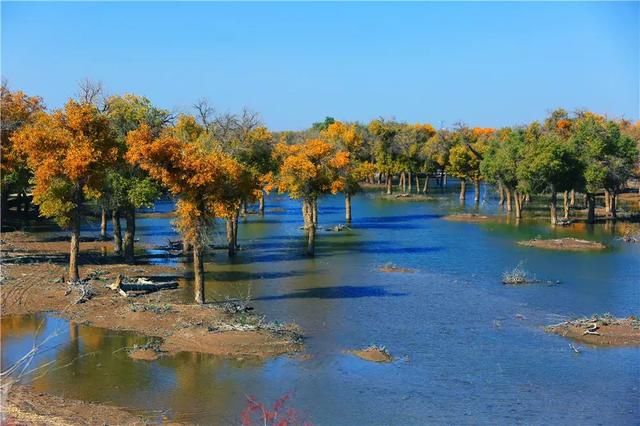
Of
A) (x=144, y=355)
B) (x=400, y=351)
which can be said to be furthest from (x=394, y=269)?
(x=144, y=355)

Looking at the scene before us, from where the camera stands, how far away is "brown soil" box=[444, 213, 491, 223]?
226ft

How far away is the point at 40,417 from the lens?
18.0 metres

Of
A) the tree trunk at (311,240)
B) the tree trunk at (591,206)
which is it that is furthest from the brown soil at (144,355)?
the tree trunk at (591,206)

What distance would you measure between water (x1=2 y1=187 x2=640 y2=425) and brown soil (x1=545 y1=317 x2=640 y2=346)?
723 millimetres

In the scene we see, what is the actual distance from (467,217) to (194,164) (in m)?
46.2

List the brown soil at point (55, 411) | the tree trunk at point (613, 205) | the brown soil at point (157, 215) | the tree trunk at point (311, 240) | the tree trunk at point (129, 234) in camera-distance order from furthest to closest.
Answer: the brown soil at point (157, 215) → the tree trunk at point (613, 205) → the tree trunk at point (311, 240) → the tree trunk at point (129, 234) → the brown soil at point (55, 411)

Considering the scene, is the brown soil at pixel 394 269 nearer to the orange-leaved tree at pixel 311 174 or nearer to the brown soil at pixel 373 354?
the orange-leaved tree at pixel 311 174

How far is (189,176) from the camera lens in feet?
96.2

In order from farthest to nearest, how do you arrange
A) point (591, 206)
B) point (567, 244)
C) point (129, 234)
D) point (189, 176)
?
point (591, 206) → point (567, 244) → point (129, 234) → point (189, 176)

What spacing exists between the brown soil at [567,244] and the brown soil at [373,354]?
95.7 feet

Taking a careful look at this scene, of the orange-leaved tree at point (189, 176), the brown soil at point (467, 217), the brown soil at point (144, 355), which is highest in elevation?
the orange-leaved tree at point (189, 176)

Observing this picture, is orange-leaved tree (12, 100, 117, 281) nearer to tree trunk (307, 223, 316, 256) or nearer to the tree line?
the tree line

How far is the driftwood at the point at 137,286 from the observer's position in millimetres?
32406

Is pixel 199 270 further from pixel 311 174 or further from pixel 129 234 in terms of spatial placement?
pixel 311 174
